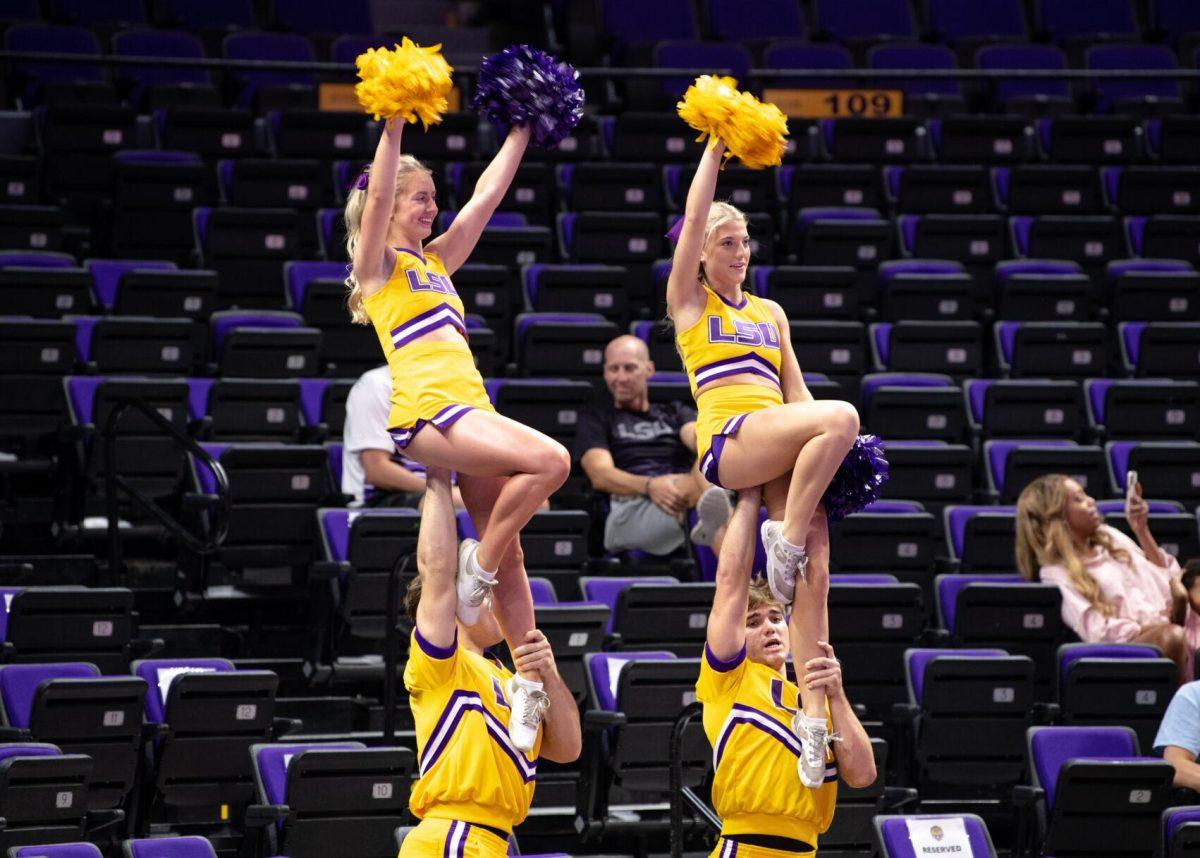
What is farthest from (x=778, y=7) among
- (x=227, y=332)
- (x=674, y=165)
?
(x=227, y=332)

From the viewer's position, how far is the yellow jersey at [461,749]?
14.1 ft

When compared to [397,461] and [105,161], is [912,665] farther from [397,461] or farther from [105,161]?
[105,161]

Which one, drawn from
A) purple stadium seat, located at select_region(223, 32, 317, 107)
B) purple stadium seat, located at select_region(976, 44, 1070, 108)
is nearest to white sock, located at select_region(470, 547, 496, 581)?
purple stadium seat, located at select_region(223, 32, 317, 107)

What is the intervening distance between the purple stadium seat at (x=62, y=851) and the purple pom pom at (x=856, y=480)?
2.21m

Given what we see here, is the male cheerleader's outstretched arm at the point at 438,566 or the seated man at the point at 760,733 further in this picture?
the seated man at the point at 760,733

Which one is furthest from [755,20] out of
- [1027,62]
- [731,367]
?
[731,367]

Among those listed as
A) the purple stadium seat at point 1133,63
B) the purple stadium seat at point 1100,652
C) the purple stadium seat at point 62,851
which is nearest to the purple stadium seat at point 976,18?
the purple stadium seat at point 1133,63

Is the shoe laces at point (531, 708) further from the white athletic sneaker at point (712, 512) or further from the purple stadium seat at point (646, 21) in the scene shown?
the purple stadium seat at point (646, 21)

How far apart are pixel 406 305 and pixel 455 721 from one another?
3.49 ft

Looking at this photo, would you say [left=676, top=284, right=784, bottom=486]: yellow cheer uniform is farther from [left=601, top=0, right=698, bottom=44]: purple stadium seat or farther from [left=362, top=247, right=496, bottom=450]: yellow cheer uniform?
[left=601, top=0, right=698, bottom=44]: purple stadium seat

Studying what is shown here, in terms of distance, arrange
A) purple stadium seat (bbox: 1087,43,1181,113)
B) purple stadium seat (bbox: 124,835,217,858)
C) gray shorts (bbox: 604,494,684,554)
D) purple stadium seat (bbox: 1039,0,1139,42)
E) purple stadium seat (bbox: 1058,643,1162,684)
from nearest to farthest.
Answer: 1. purple stadium seat (bbox: 124,835,217,858)
2. purple stadium seat (bbox: 1058,643,1162,684)
3. gray shorts (bbox: 604,494,684,554)
4. purple stadium seat (bbox: 1087,43,1181,113)
5. purple stadium seat (bbox: 1039,0,1139,42)

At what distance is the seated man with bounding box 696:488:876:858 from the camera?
4512 millimetres

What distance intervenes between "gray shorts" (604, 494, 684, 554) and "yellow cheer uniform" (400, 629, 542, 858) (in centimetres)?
333

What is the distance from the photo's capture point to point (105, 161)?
10.2 m
